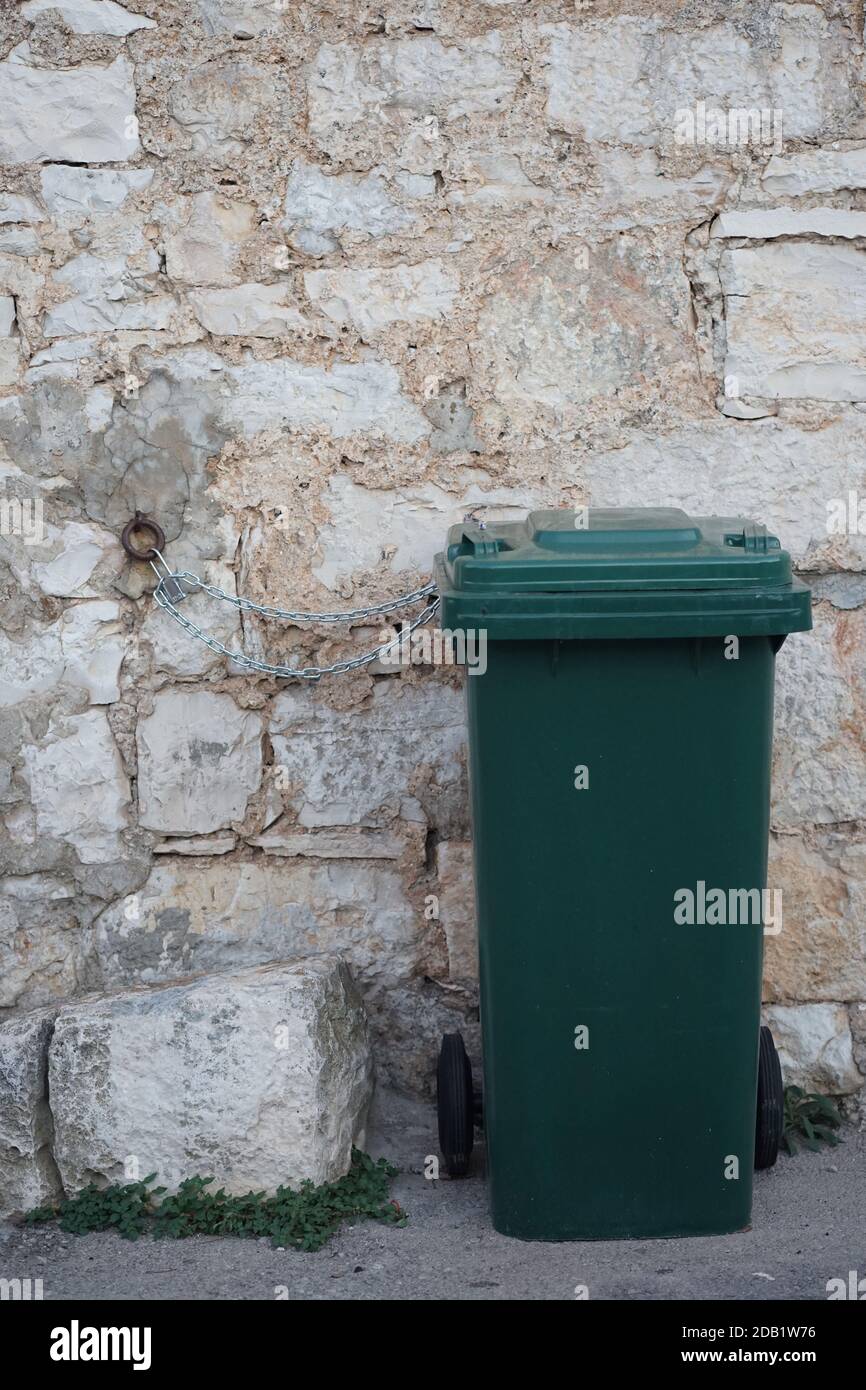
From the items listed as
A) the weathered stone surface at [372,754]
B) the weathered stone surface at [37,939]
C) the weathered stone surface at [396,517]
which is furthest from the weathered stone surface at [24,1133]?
the weathered stone surface at [396,517]

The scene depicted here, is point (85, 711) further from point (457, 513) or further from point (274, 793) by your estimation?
point (457, 513)

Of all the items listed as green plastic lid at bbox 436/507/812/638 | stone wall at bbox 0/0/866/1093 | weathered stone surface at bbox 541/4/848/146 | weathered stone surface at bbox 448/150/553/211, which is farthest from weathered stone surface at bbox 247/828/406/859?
weathered stone surface at bbox 541/4/848/146

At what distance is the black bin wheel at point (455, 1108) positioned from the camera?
3057 millimetres

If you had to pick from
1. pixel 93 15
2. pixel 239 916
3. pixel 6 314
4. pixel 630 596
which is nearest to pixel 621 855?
pixel 630 596

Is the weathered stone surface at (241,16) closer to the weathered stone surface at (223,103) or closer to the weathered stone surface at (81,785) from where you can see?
the weathered stone surface at (223,103)

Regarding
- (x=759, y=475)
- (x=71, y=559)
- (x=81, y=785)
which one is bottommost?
(x=81, y=785)

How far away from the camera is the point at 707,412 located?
323cm

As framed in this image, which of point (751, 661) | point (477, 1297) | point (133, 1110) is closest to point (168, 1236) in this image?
point (133, 1110)

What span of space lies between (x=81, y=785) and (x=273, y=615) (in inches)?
26.3

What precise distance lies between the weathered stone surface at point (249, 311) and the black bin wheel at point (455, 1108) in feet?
5.95

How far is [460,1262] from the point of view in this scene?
2777mm

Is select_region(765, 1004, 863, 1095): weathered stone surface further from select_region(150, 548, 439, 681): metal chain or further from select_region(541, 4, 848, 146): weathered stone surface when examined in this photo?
select_region(541, 4, 848, 146): weathered stone surface

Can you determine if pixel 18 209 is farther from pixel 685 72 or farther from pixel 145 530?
pixel 685 72

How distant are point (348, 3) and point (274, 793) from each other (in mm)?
1940
